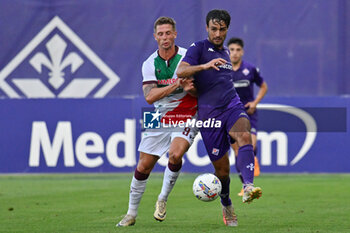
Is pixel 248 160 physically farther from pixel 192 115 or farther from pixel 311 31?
pixel 311 31

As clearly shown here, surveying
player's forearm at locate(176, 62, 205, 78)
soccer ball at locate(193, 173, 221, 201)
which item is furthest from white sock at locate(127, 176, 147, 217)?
player's forearm at locate(176, 62, 205, 78)

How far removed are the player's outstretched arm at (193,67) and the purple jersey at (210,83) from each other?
0.19m

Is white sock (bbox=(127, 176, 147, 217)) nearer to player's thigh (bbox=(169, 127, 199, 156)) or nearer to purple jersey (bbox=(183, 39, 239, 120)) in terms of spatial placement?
player's thigh (bbox=(169, 127, 199, 156))

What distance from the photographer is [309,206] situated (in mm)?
10664

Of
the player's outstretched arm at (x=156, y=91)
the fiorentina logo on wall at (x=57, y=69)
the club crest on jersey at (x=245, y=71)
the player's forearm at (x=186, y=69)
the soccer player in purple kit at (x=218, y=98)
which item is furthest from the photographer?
the fiorentina logo on wall at (x=57, y=69)

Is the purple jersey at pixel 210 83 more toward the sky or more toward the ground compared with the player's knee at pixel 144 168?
more toward the sky

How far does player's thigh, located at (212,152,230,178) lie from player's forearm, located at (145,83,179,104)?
3.05ft

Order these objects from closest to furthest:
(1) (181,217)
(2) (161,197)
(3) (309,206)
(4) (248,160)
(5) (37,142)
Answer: (4) (248,160), (2) (161,197), (1) (181,217), (3) (309,206), (5) (37,142)

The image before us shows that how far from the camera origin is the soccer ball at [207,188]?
815 cm

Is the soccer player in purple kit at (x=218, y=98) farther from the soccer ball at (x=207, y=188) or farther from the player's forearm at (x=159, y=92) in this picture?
the soccer ball at (x=207, y=188)

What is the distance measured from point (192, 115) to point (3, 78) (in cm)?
795

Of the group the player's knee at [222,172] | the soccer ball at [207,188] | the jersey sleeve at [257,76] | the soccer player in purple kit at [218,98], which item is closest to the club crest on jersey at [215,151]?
the soccer player in purple kit at [218,98]

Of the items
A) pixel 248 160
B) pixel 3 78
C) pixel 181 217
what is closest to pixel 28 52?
pixel 3 78

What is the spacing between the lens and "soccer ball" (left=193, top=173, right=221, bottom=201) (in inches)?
321
